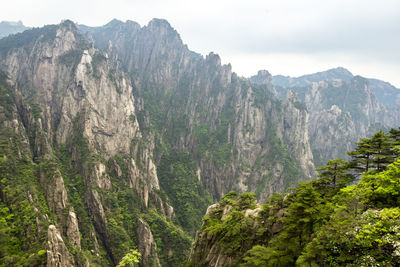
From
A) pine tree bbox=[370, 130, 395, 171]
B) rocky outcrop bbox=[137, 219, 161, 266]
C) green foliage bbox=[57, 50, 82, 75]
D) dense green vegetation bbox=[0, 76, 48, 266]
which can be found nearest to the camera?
pine tree bbox=[370, 130, 395, 171]

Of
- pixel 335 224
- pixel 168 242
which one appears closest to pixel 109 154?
pixel 168 242

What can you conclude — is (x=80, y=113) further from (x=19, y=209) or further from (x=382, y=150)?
(x=382, y=150)

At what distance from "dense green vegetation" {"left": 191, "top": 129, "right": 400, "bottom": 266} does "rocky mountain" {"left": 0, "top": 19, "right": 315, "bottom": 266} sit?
1411 inches

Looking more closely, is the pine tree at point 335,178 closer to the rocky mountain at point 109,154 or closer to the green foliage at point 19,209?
the rocky mountain at point 109,154

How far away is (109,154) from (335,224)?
109411mm

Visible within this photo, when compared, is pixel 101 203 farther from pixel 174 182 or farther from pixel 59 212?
pixel 174 182

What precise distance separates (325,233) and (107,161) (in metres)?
103

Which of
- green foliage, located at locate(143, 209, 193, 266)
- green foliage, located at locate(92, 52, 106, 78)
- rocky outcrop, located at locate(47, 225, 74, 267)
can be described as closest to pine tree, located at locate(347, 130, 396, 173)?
rocky outcrop, located at locate(47, 225, 74, 267)

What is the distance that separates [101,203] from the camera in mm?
86938

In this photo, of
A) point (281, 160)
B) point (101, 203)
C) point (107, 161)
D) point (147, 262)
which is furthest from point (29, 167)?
point (281, 160)

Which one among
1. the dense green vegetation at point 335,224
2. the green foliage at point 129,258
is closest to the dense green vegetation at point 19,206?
the green foliage at point 129,258

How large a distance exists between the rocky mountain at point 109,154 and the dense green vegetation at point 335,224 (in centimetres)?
→ 3585

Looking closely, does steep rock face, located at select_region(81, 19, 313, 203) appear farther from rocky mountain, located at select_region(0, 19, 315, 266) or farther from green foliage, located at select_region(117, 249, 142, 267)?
green foliage, located at select_region(117, 249, 142, 267)

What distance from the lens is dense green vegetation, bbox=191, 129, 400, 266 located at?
13422 mm
